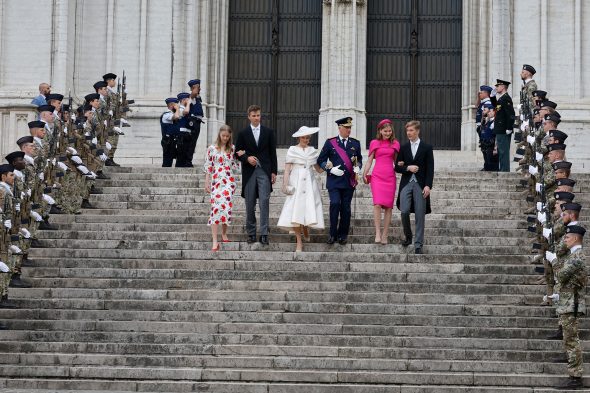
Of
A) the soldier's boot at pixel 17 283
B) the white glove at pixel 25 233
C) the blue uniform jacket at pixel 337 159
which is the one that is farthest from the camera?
the blue uniform jacket at pixel 337 159

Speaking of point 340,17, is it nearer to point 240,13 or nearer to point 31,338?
point 240,13

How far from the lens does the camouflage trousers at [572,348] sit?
16094 mm

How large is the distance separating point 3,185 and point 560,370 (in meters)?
8.07

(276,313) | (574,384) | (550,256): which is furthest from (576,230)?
(276,313)

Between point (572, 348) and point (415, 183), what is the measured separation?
4443mm

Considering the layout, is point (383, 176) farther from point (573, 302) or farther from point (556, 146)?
point (573, 302)

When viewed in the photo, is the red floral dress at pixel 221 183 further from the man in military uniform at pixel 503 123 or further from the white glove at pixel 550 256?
the man in military uniform at pixel 503 123

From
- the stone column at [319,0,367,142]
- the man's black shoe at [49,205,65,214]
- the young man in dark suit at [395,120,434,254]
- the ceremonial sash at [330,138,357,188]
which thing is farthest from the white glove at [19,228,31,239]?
the stone column at [319,0,367,142]

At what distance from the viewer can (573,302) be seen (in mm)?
16328

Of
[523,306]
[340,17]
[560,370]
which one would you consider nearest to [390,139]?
[523,306]

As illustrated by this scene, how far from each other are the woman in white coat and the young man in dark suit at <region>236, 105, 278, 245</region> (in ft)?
1.13

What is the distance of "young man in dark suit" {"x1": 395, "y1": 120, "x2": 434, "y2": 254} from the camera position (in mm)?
19453

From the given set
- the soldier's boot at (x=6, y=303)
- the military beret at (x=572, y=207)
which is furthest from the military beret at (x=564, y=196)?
the soldier's boot at (x=6, y=303)

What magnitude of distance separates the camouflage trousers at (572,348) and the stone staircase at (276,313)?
0.91ft
